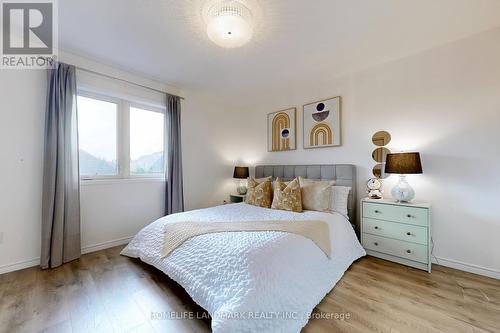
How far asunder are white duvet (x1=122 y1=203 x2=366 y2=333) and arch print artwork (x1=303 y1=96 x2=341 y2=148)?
1536mm

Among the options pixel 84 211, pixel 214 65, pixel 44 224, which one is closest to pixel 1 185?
pixel 44 224

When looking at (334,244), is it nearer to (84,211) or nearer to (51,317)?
(51,317)

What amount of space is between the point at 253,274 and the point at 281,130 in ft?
9.28

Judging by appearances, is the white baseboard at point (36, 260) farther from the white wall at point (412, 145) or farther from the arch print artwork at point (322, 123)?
the arch print artwork at point (322, 123)

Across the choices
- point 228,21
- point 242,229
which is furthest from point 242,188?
point 228,21

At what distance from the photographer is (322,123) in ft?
10.5

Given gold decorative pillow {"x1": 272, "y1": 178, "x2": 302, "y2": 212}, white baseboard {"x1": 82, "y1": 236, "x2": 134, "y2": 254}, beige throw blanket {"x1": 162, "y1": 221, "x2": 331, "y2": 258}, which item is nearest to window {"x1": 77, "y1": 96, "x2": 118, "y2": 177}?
white baseboard {"x1": 82, "y1": 236, "x2": 134, "y2": 254}

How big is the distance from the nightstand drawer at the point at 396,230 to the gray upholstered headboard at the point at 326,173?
30cm

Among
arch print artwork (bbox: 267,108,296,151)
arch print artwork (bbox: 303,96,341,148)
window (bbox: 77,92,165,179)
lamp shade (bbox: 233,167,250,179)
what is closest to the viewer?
window (bbox: 77,92,165,179)

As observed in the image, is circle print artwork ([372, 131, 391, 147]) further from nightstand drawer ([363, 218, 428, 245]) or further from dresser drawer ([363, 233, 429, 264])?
dresser drawer ([363, 233, 429, 264])

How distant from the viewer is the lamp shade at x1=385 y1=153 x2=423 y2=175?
86.0 inches

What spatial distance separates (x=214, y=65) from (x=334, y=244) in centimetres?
260

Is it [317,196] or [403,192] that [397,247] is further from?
[317,196]

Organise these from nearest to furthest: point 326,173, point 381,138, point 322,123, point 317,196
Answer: point 317,196 < point 381,138 < point 326,173 < point 322,123
